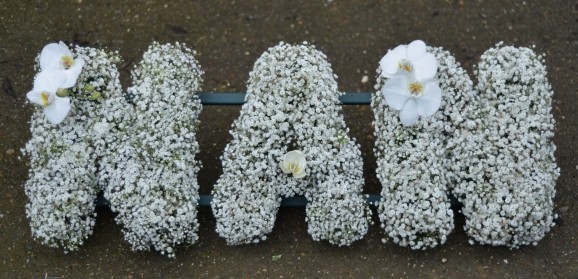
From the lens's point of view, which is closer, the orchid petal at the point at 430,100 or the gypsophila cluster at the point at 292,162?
the orchid petal at the point at 430,100

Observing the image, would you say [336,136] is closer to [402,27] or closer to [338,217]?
[338,217]

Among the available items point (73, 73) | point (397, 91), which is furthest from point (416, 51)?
point (73, 73)

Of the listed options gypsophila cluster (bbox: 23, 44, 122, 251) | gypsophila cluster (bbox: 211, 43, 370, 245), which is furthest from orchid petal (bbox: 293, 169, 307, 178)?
gypsophila cluster (bbox: 23, 44, 122, 251)

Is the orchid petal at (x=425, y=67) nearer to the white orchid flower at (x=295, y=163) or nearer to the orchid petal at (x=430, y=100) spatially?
the orchid petal at (x=430, y=100)

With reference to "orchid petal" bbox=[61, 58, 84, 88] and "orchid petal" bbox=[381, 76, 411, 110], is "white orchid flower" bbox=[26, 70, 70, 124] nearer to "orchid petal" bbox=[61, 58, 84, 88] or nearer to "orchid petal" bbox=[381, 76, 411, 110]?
"orchid petal" bbox=[61, 58, 84, 88]

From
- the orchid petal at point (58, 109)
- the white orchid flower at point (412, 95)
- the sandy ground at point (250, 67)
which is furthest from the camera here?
the sandy ground at point (250, 67)

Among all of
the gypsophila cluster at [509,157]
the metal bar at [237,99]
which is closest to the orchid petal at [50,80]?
the metal bar at [237,99]
